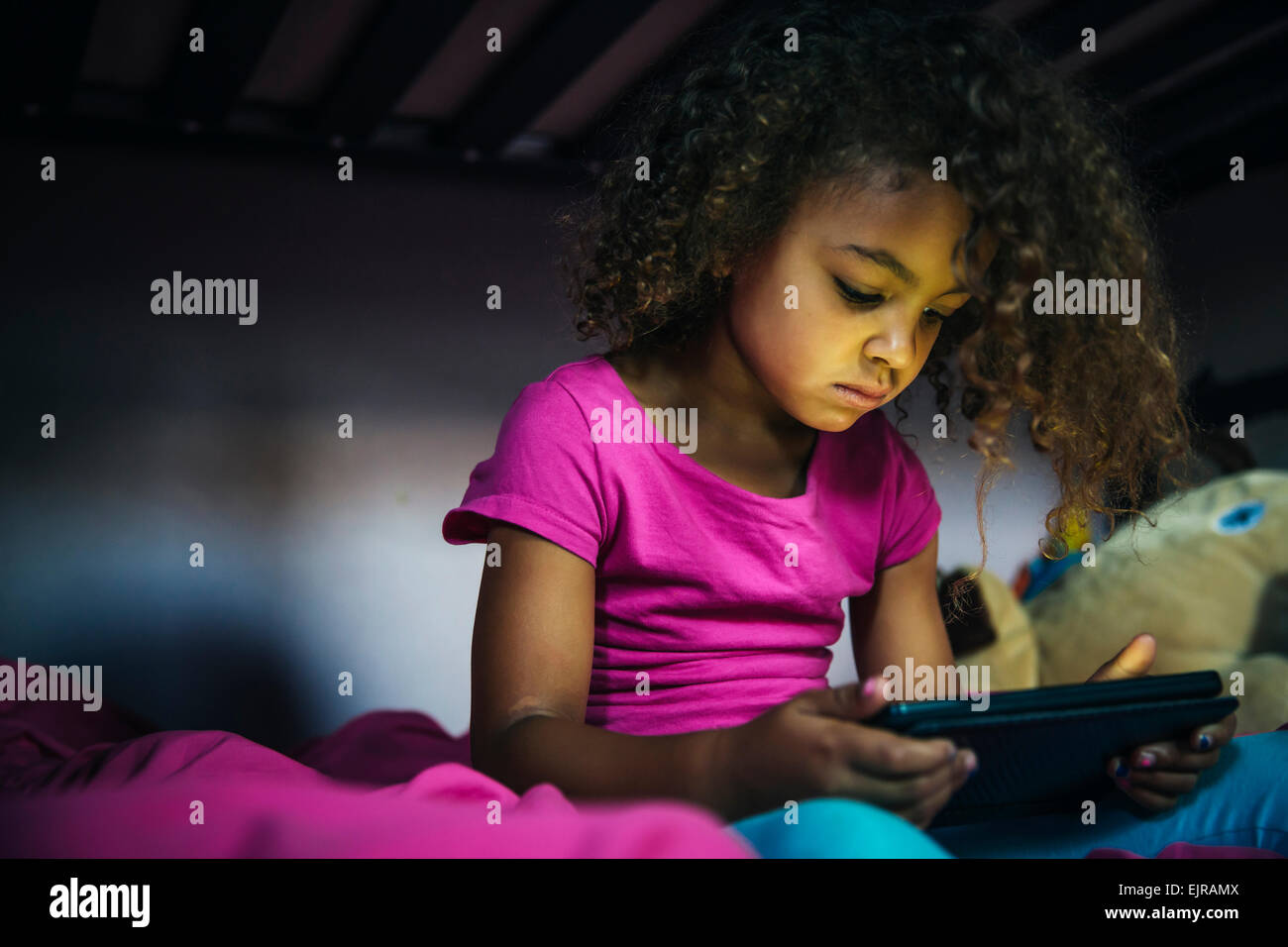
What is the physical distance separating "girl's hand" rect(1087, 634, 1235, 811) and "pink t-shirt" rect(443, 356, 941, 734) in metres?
0.28

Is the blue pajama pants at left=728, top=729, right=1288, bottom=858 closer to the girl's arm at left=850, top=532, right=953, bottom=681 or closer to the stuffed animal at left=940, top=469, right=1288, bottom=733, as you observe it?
the girl's arm at left=850, top=532, right=953, bottom=681

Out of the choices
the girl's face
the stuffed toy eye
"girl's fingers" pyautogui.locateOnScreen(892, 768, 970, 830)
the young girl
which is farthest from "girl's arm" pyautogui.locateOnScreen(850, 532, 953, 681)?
the stuffed toy eye

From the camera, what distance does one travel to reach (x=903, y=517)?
1.04 m

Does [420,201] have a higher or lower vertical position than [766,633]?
higher

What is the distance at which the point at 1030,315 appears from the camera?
928mm

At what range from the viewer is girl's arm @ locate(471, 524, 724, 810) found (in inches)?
24.5

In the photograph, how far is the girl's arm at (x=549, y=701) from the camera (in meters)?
0.62

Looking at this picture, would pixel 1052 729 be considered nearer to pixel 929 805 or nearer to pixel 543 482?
pixel 929 805

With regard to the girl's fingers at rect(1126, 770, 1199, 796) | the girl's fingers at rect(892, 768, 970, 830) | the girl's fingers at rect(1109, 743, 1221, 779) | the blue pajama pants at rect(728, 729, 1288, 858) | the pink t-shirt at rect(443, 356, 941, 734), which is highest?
the pink t-shirt at rect(443, 356, 941, 734)

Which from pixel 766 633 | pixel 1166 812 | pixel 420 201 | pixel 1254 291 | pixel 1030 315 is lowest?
pixel 1166 812

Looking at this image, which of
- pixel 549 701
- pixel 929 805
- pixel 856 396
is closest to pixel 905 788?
pixel 929 805
